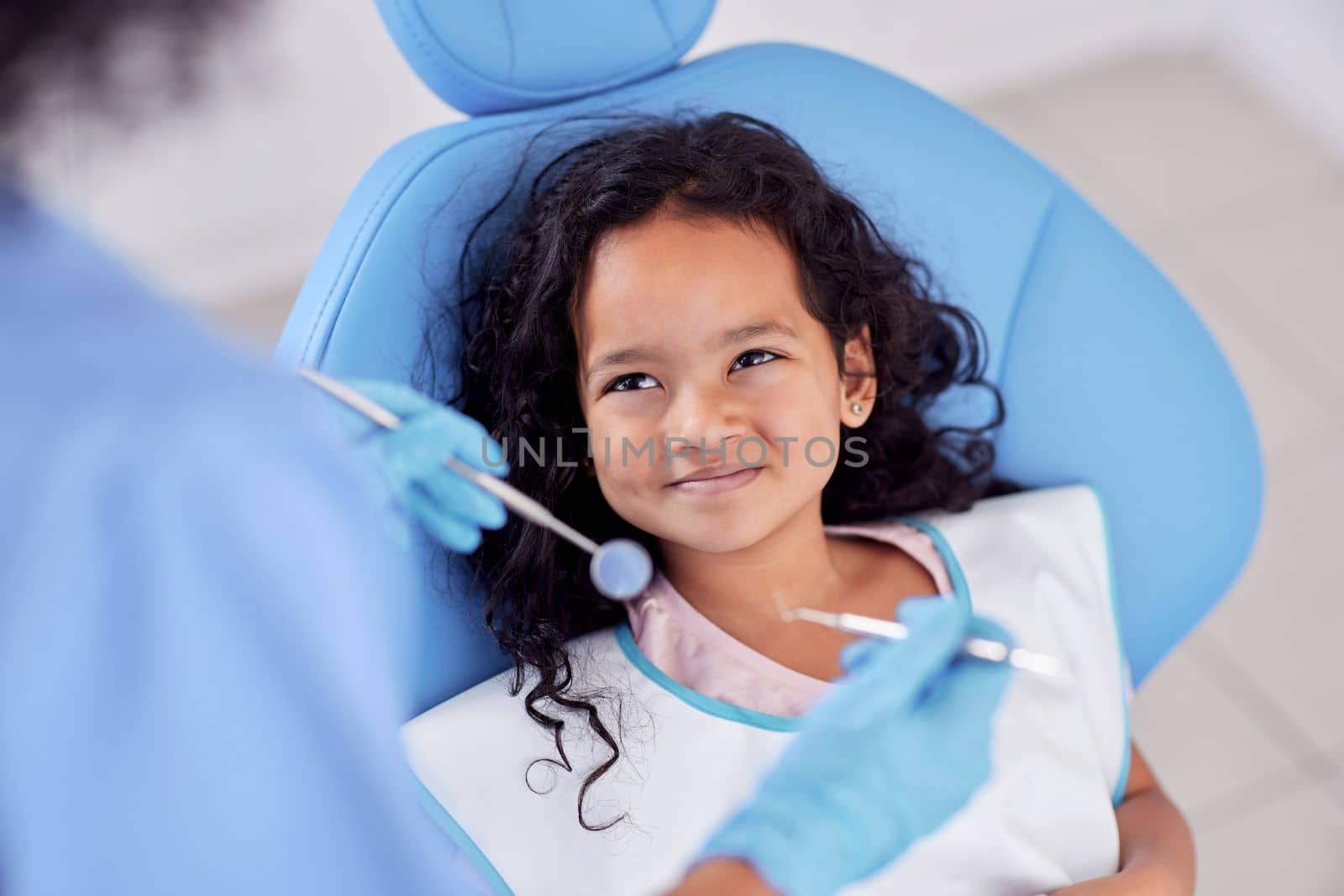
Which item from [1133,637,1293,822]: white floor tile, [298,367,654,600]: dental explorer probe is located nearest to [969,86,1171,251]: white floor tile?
[1133,637,1293,822]: white floor tile

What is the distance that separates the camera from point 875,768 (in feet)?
2.70

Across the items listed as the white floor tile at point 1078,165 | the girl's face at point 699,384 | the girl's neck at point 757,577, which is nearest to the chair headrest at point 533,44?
the girl's face at point 699,384

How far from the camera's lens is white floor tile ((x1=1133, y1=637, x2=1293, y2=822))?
5.38 feet

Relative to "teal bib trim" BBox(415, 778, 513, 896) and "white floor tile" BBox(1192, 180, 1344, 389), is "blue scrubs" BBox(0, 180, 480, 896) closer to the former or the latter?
"teal bib trim" BBox(415, 778, 513, 896)

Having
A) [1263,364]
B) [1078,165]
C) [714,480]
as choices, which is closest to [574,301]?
[714,480]

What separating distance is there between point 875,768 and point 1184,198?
1.79 meters

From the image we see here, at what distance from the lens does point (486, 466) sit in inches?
39.2

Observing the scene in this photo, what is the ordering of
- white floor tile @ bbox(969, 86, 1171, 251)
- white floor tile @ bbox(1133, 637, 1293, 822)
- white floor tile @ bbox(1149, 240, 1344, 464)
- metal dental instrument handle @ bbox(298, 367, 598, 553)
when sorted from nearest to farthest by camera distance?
metal dental instrument handle @ bbox(298, 367, 598, 553) → white floor tile @ bbox(1133, 637, 1293, 822) → white floor tile @ bbox(1149, 240, 1344, 464) → white floor tile @ bbox(969, 86, 1171, 251)

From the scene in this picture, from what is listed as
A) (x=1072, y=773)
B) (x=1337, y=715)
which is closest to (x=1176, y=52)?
(x=1337, y=715)

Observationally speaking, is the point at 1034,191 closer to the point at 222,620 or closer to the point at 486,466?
the point at 486,466

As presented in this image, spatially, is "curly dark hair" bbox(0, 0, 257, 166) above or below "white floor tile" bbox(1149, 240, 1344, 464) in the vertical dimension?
above

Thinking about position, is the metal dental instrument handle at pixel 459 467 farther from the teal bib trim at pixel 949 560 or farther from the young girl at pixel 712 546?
the teal bib trim at pixel 949 560

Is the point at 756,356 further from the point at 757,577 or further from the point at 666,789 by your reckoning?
the point at 666,789

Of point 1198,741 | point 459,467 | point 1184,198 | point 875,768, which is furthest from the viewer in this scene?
point 1184,198
